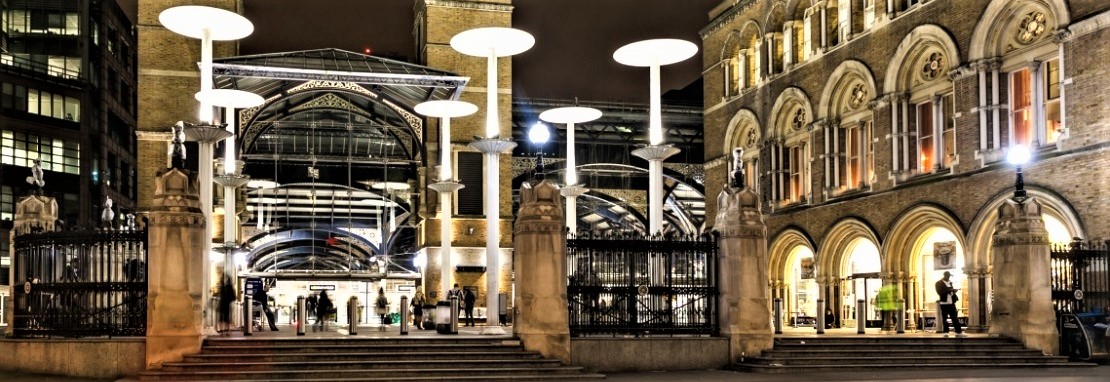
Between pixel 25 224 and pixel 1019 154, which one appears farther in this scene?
pixel 25 224

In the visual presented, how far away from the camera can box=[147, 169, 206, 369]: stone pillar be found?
19.8 metres

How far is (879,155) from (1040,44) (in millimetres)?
7093

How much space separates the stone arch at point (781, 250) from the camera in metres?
38.6

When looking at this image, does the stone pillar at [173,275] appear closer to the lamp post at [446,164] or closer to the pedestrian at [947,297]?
the lamp post at [446,164]

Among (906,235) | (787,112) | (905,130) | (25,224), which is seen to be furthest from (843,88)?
(25,224)

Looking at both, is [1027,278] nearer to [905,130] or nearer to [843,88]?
[905,130]

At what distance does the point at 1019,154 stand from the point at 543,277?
982cm

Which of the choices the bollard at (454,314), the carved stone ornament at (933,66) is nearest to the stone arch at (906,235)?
the carved stone ornament at (933,66)

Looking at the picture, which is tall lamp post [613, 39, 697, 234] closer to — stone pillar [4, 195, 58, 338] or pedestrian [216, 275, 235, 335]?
pedestrian [216, 275, 235, 335]

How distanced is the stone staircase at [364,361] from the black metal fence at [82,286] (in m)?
1.65

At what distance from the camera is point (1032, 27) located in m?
26.8

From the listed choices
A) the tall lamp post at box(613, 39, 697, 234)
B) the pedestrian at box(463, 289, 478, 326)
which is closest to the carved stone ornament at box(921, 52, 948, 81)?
the tall lamp post at box(613, 39, 697, 234)

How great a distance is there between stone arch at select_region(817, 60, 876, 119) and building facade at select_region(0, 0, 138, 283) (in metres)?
45.3

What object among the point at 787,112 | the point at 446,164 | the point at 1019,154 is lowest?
the point at 1019,154
